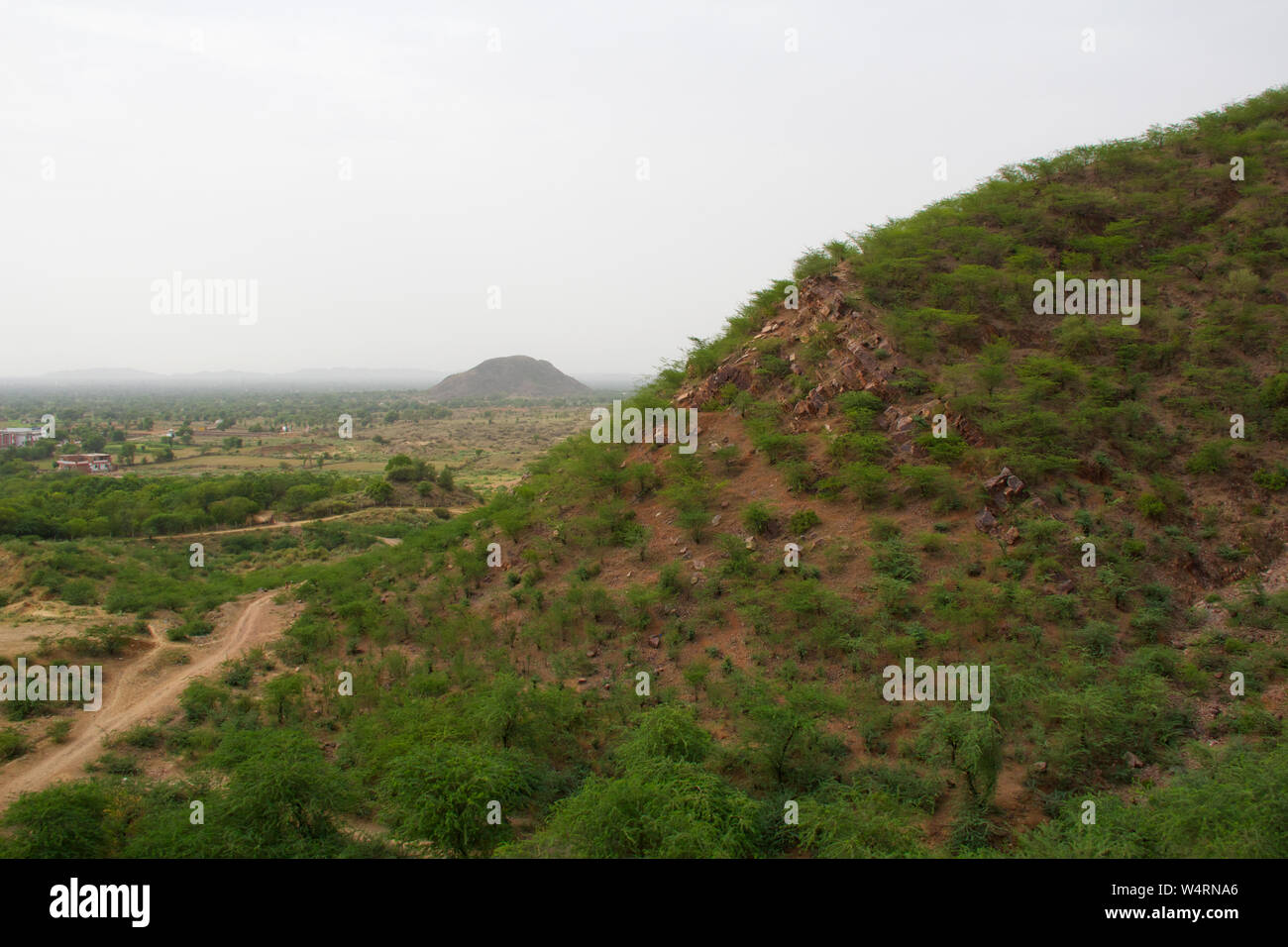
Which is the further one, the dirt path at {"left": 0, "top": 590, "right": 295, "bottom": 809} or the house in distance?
the house in distance

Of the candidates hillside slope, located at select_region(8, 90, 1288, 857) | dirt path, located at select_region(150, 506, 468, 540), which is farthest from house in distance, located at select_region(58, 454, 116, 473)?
hillside slope, located at select_region(8, 90, 1288, 857)

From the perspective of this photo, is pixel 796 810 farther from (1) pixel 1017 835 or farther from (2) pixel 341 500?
(2) pixel 341 500

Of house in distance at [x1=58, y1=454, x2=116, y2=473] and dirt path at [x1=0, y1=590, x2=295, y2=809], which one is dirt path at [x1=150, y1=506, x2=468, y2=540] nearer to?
dirt path at [x1=0, y1=590, x2=295, y2=809]

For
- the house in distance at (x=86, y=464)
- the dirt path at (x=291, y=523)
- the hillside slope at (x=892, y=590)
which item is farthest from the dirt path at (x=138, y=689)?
the house in distance at (x=86, y=464)

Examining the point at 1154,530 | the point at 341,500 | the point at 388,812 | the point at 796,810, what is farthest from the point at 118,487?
the point at 1154,530

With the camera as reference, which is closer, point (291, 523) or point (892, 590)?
point (892, 590)

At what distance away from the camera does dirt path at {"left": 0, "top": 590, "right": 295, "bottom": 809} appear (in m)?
12.5

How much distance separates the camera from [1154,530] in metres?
14.3

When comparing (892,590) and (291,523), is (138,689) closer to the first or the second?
(892,590)

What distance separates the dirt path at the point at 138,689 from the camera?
12.5 meters

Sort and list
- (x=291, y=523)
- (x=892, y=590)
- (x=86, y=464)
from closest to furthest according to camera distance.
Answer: (x=892, y=590)
(x=291, y=523)
(x=86, y=464)

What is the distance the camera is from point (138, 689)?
1661 cm

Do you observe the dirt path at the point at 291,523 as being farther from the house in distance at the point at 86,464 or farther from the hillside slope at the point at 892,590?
the house in distance at the point at 86,464

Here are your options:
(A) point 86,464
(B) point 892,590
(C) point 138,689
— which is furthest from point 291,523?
(B) point 892,590
